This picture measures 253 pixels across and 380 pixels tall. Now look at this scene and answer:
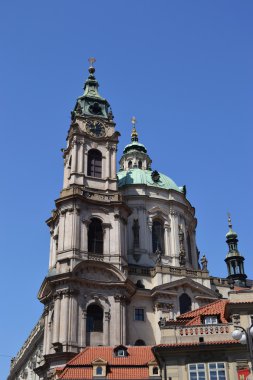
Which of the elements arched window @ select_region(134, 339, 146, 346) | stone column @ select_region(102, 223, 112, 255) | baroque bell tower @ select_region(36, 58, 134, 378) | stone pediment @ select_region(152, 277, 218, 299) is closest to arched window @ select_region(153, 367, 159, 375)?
baroque bell tower @ select_region(36, 58, 134, 378)

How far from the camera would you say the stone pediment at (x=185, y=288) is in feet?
168

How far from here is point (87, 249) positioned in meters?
49.9

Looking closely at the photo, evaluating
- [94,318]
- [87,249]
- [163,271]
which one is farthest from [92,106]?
[94,318]

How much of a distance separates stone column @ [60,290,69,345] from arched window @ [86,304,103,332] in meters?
2.24

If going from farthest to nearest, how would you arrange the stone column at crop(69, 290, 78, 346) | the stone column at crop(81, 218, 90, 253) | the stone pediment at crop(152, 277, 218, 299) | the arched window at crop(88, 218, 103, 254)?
the stone pediment at crop(152, 277, 218, 299) → the arched window at crop(88, 218, 103, 254) → the stone column at crop(81, 218, 90, 253) → the stone column at crop(69, 290, 78, 346)

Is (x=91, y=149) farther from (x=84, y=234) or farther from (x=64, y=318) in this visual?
(x=64, y=318)

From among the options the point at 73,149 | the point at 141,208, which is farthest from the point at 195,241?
the point at 73,149

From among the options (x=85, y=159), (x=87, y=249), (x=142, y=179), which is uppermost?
(x=142, y=179)

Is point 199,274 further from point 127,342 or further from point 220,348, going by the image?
point 220,348

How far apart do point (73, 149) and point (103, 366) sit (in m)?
27.2

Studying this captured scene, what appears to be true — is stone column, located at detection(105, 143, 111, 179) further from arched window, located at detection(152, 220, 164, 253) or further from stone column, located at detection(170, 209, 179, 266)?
stone column, located at detection(170, 209, 179, 266)

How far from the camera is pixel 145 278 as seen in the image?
5319 centimetres

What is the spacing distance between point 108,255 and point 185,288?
8.57 meters

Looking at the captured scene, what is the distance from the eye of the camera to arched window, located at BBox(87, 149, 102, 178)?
55.6 m
